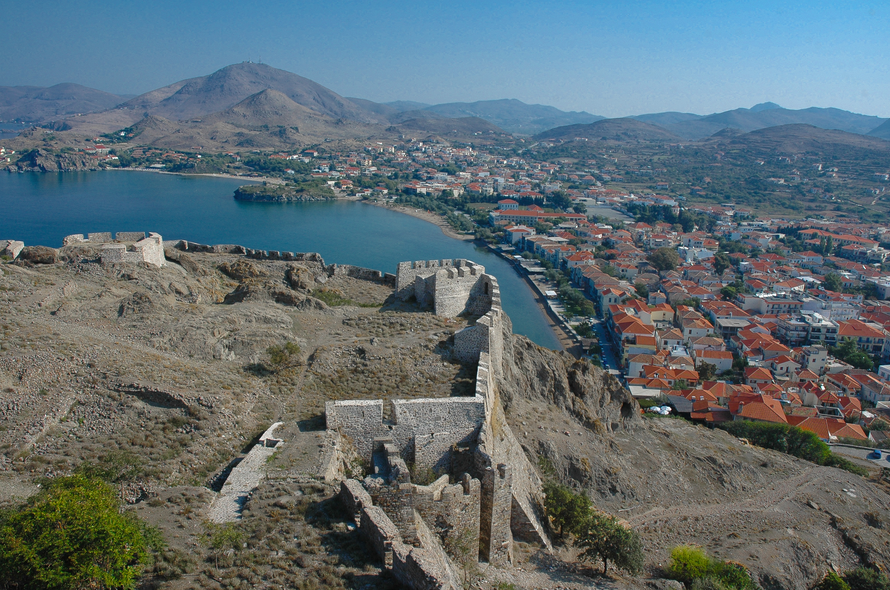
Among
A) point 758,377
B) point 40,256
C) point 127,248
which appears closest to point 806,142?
point 758,377

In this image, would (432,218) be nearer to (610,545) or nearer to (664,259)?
(664,259)

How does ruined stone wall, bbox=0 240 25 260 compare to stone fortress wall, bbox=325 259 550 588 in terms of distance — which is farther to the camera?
ruined stone wall, bbox=0 240 25 260

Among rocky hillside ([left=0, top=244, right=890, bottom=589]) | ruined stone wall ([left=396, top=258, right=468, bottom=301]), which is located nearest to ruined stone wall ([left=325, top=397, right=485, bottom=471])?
rocky hillside ([left=0, top=244, right=890, bottom=589])

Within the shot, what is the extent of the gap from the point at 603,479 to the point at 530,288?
29613 mm

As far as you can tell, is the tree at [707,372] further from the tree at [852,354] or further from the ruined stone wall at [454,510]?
the ruined stone wall at [454,510]

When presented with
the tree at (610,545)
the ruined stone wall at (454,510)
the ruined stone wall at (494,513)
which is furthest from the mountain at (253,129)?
the ruined stone wall at (454,510)

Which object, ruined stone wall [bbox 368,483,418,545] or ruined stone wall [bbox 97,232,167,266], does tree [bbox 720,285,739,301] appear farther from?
ruined stone wall [bbox 368,483,418,545]

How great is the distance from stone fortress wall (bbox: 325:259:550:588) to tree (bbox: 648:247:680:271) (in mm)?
37065

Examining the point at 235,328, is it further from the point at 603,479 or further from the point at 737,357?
the point at 737,357

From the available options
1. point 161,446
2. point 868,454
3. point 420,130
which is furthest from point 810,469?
point 420,130

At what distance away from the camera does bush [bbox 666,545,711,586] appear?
8.58m

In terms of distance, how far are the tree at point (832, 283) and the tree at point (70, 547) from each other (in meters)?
45.3

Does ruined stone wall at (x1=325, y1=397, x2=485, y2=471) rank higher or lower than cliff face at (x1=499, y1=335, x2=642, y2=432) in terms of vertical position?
higher

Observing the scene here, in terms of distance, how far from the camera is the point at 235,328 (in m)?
9.60
